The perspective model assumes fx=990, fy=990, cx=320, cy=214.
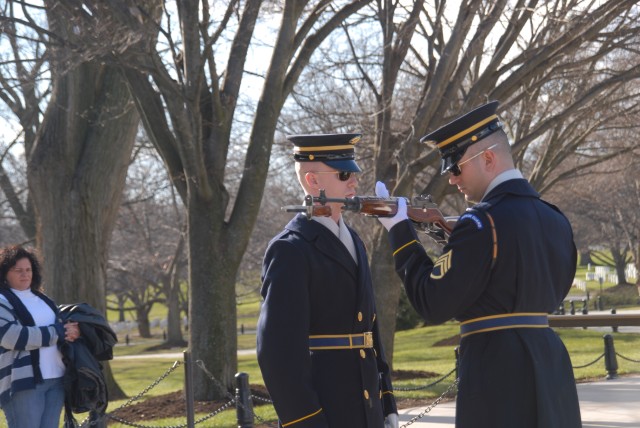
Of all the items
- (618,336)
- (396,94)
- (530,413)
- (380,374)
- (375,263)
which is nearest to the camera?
(530,413)

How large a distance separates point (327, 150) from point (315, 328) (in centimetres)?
81

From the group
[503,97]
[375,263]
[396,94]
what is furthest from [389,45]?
[396,94]

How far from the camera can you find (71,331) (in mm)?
7461

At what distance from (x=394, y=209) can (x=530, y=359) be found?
0.84 m

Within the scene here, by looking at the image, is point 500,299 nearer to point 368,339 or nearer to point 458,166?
point 458,166

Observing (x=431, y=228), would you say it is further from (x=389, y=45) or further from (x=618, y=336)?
(x=618, y=336)

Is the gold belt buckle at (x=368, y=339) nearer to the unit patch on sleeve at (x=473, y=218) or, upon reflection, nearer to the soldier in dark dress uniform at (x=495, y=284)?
the soldier in dark dress uniform at (x=495, y=284)

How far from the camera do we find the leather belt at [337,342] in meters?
4.41

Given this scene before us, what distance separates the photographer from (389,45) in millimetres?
14750

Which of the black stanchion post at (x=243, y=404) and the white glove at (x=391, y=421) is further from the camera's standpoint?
the black stanchion post at (x=243, y=404)

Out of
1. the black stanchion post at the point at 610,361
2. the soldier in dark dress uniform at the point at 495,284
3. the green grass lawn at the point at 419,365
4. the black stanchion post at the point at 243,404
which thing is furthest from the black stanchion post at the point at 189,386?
the black stanchion post at the point at 610,361

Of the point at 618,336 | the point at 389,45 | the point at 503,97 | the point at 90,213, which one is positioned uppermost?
the point at 389,45

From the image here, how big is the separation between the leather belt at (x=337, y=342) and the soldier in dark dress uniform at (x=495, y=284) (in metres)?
0.51

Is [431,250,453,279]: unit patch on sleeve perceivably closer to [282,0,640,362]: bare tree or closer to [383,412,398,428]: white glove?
[383,412,398,428]: white glove
